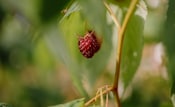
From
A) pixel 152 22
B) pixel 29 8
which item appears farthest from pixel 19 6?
pixel 152 22

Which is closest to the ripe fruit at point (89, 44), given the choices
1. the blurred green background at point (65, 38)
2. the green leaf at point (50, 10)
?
the blurred green background at point (65, 38)

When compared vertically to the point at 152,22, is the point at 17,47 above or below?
above

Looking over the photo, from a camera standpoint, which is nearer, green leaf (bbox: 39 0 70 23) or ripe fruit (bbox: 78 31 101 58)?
green leaf (bbox: 39 0 70 23)

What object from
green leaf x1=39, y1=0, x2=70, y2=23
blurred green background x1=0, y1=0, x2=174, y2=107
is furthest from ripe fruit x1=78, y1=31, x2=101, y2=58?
green leaf x1=39, y1=0, x2=70, y2=23

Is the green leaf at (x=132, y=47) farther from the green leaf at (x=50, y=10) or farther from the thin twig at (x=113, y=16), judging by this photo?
the green leaf at (x=50, y=10)

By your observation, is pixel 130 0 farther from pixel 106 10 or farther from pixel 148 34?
pixel 148 34

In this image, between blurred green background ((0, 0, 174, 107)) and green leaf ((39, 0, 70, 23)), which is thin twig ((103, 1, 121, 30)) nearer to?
blurred green background ((0, 0, 174, 107))

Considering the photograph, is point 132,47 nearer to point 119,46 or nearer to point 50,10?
point 119,46
